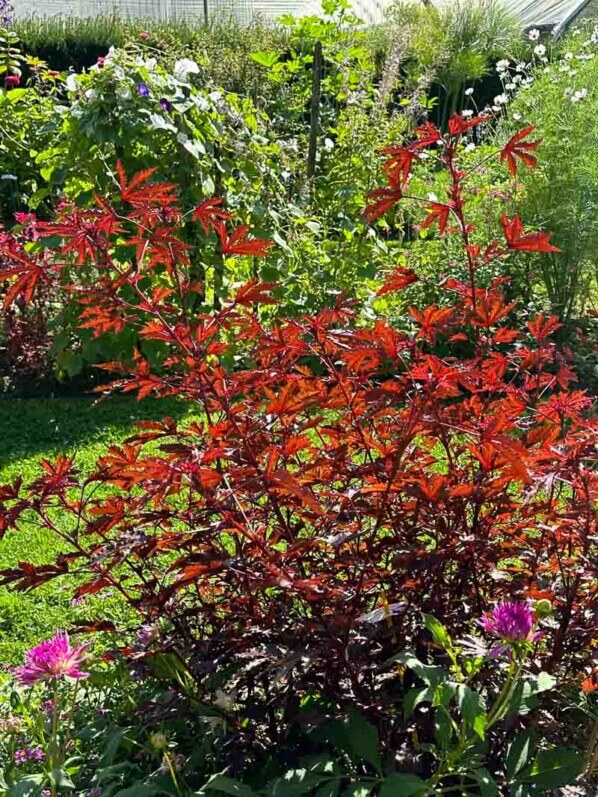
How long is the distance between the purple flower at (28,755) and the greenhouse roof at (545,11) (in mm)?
15540

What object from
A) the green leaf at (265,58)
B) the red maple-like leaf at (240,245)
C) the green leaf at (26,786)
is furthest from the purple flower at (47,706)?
the green leaf at (265,58)

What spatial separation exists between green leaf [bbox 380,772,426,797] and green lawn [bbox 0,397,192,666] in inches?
64.9

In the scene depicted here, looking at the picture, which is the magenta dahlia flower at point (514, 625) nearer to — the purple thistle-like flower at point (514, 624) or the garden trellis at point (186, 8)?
the purple thistle-like flower at point (514, 624)

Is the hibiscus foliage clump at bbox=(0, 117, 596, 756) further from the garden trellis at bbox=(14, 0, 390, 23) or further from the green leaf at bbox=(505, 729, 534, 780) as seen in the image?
the garden trellis at bbox=(14, 0, 390, 23)

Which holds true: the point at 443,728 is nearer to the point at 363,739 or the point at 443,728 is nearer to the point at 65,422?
the point at 363,739

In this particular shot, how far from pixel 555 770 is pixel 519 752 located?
0.22ft

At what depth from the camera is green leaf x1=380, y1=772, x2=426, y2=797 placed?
1599mm

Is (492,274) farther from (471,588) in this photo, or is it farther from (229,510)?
(229,510)

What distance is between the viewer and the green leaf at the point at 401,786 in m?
1.60

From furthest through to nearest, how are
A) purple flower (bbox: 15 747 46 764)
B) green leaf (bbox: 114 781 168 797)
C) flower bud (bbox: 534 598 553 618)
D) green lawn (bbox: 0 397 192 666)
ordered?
1. green lawn (bbox: 0 397 192 666)
2. purple flower (bbox: 15 747 46 764)
3. green leaf (bbox: 114 781 168 797)
4. flower bud (bbox: 534 598 553 618)

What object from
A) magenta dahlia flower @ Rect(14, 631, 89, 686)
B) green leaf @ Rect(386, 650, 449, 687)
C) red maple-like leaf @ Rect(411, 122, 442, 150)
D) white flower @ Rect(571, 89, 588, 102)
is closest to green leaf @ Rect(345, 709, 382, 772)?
green leaf @ Rect(386, 650, 449, 687)

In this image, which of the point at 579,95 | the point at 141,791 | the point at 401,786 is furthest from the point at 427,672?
the point at 579,95

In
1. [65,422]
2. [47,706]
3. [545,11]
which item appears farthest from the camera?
[545,11]

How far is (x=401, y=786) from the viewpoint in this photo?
5.28 feet
